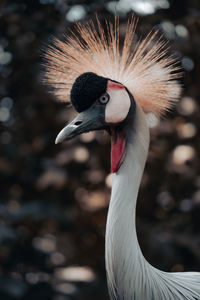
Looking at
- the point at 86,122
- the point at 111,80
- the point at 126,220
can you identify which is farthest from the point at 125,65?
the point at 126,220

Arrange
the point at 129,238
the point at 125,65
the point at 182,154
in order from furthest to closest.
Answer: the point at 182,154 < the point at 125,65 < the point at 129,238

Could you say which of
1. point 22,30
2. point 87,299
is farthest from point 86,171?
point 22,30

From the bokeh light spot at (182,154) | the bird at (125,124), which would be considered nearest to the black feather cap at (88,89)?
the bird at (125,124)

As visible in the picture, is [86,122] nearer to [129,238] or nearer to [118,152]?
[118,152]

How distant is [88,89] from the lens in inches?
53.6

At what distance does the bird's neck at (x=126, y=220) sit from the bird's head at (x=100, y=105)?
0.10 ft

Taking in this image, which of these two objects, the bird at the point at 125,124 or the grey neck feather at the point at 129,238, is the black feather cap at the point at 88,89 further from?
the grey neck feather at the point at 129,238

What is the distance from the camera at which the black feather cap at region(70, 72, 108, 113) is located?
1.36 m

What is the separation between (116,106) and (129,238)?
0.38 meters

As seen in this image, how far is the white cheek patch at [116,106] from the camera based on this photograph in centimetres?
138

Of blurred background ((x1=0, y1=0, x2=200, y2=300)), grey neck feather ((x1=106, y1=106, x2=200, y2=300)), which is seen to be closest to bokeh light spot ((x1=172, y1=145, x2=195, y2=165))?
blurred background ((x1=0, y1=0, x2=200, y2=300))

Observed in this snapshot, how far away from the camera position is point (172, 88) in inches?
60.9

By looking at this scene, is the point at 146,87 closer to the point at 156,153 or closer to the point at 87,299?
the point at 156,153

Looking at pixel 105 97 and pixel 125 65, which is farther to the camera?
pixel 125 65
